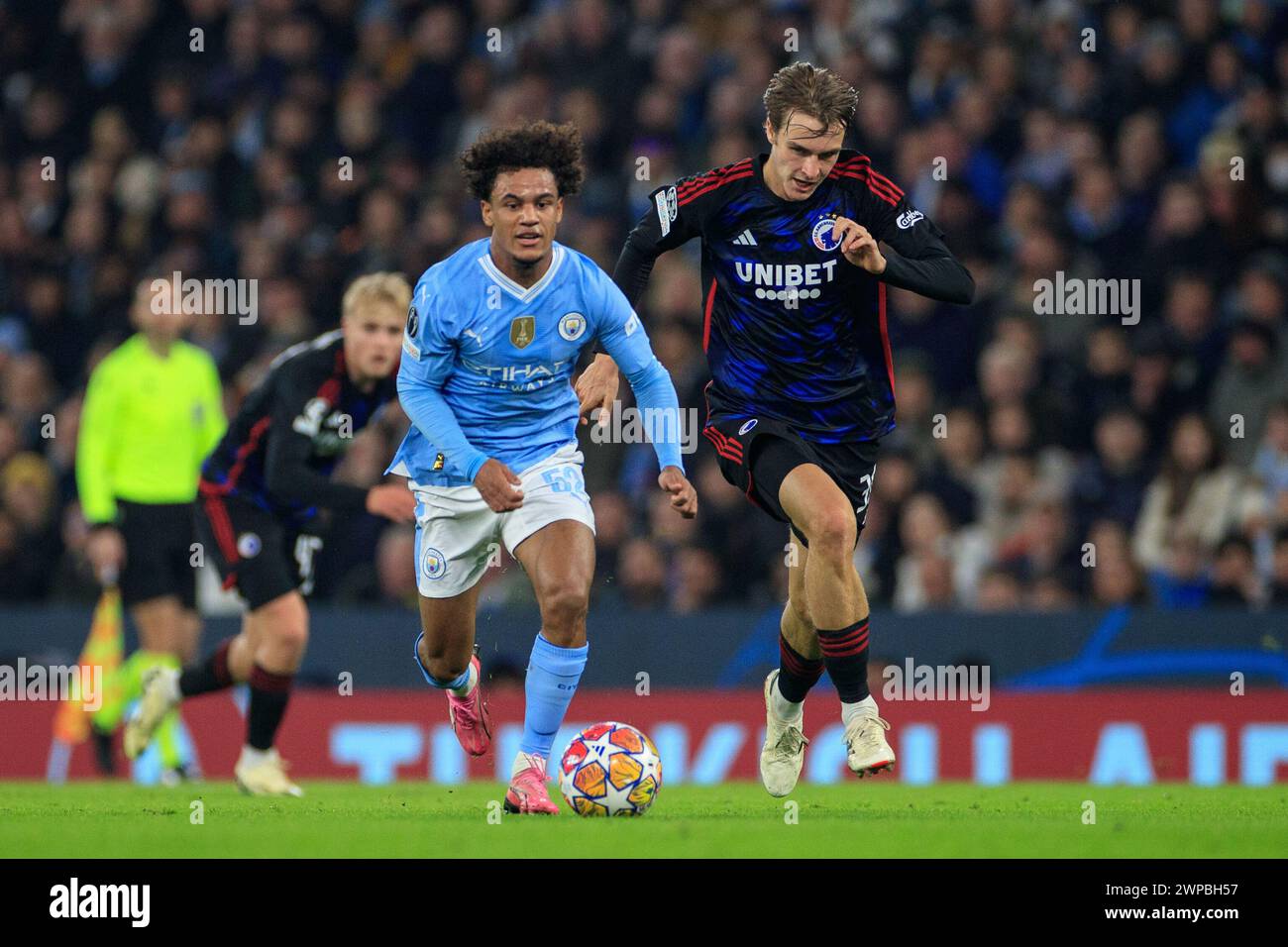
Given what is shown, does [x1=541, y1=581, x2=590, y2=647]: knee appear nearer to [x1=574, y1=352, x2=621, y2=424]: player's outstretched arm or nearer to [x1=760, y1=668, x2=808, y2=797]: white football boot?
[x1=574, y1=352, x2=621, y2=424]: player's outstretched arm

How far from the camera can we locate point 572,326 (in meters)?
7.50

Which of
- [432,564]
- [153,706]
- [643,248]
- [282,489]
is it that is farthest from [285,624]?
[643,248]

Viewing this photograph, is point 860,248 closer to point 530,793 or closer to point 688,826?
point 688,826

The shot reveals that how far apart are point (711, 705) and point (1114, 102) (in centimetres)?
512

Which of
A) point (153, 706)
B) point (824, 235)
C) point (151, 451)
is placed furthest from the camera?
point (151, 451)

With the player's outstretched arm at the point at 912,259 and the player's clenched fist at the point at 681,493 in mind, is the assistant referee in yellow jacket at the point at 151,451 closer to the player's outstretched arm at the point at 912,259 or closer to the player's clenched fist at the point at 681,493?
the player's clenched fist at the point at 681,493

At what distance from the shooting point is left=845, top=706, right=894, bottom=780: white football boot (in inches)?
278

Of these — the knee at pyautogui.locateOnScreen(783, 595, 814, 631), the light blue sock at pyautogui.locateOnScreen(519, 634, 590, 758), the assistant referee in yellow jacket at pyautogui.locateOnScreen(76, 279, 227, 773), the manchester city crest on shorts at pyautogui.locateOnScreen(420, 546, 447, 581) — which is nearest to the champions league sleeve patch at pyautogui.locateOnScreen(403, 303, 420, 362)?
the manchester city crest on shorts at pyautogui.locateOnScreen(420, 546, 447, 581)

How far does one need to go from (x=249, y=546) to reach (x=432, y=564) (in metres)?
1.87

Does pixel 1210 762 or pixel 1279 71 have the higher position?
pixel 1279 71

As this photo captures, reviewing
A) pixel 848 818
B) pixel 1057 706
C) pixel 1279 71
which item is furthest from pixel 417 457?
pixel 1279 71

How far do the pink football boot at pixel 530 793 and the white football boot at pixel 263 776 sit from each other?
7.12 ft

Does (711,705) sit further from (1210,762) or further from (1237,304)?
(1237,304)

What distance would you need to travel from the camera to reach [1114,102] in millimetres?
13500
